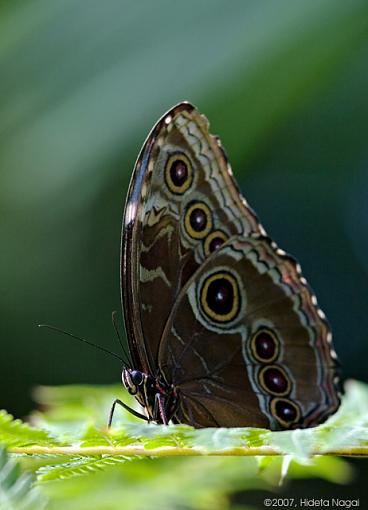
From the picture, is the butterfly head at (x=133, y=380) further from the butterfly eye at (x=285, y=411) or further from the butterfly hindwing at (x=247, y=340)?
the butterfly eye at (x=285, y=411)

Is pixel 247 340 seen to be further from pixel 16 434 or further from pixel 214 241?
pixel 16 434

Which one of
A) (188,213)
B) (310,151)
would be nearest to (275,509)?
(188,213)

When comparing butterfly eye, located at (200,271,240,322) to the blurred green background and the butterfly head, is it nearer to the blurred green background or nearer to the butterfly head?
the butterfly head

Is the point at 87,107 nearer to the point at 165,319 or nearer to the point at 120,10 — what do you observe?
the point at 120,10

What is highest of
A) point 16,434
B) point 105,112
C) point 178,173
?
point 105,112

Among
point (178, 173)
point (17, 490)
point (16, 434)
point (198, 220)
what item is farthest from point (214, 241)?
point (17, 490)

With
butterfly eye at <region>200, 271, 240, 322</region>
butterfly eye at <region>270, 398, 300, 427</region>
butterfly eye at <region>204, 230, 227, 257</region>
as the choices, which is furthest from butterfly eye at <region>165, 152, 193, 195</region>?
butterfly eye at <region>270, 398, 300, 427</region>

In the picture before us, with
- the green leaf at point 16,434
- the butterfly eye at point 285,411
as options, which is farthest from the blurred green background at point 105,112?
the green leaf at point 16,434
